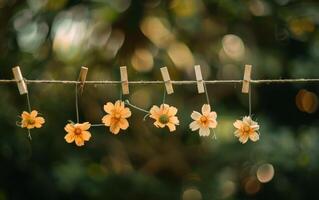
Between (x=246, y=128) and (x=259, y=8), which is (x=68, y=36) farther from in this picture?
(x=246, y=128)

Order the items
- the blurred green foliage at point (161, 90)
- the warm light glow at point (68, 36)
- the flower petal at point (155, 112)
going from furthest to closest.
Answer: the warm light glow at point (68, 36), the blurred green foliage at point (161, 90), the flower petal at point (155, 112)

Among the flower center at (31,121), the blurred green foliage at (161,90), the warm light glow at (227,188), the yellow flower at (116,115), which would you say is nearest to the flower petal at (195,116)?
the yellow flower at (116,115)

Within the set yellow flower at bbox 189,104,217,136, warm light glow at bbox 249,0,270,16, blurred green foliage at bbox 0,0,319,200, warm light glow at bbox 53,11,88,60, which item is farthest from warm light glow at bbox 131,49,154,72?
yellow flower at bbox 189,104,217,136

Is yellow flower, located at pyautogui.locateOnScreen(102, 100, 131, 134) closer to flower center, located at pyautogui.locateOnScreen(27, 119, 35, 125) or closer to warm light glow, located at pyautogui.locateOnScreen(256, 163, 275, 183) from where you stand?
flower center, located at pyautogui.locateOnScreen(27, 119, 35, 125)

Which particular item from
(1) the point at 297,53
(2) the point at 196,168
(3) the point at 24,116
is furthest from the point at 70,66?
(3) the point at 24,116

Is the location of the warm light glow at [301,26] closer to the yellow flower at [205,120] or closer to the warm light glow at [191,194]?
the warm light glow at [191,194]

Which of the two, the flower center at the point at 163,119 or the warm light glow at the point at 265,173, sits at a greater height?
the warm light glow at the point at 265,173

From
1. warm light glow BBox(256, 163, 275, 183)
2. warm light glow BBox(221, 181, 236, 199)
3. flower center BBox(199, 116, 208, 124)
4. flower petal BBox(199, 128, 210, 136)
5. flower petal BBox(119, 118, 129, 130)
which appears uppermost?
warm light glow BBox(256, 163, 275, 183)

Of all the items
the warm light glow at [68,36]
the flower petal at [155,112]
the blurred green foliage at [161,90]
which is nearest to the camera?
the flower petal at [155,112]

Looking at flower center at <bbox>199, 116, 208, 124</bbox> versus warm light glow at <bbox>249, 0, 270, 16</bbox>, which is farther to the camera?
warm light glow at <bbox>249, 0, 270, 16</bbox>
